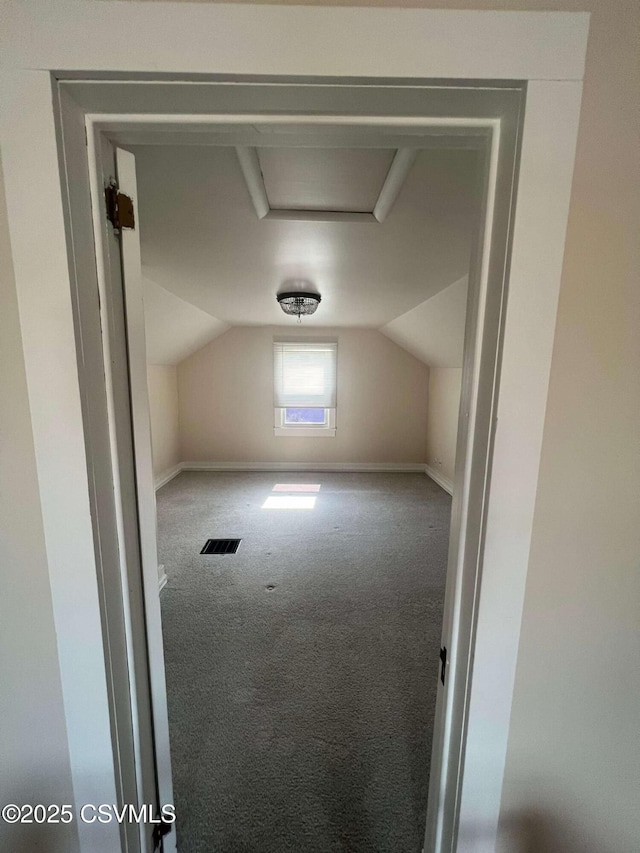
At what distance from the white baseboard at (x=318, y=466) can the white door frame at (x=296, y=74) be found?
14.4 ft

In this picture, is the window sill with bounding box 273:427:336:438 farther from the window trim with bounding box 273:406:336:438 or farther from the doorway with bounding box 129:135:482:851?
the doorway with bounding box 129:135:482:851

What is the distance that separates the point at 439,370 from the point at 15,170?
4588 mm

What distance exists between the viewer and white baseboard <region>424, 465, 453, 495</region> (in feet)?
13.9

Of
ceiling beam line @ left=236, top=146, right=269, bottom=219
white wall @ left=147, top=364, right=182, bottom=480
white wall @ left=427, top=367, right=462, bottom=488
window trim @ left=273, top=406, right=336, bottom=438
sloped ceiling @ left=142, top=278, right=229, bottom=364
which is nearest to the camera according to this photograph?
ceiling beam line @ left=236, top=146, right=269, bottom=219

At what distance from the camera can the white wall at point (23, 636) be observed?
0.58 metres

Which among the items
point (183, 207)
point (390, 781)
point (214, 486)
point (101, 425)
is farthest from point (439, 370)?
point (101, 425)

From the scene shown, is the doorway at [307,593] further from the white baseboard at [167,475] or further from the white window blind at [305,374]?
the white window blind at [305,374]

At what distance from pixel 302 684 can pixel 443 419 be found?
3.63 meters

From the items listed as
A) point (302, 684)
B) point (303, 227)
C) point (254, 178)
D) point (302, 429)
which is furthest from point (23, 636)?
point (302, 429)

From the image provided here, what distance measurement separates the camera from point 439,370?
4520 millimetres

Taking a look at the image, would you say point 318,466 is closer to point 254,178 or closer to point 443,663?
point 254,178

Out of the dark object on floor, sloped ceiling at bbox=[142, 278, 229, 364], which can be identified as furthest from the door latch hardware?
sloped ceiling at bbox=[142, 278, 229, 364]

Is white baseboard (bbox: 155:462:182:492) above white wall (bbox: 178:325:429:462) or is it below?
below

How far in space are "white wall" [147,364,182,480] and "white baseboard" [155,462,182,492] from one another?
0.03 m
